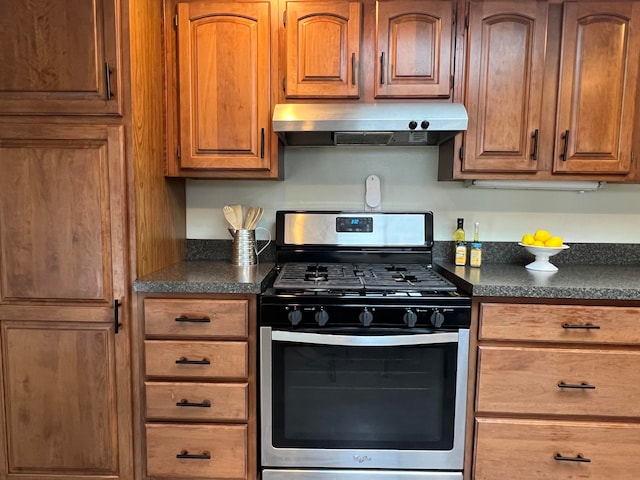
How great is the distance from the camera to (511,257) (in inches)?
80.0

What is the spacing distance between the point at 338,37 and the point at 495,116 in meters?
0.79

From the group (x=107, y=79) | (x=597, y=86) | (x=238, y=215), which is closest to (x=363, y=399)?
(x=238, y=215)

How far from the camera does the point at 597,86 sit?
1670 millimetres

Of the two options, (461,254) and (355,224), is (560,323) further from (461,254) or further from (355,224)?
(355,224)

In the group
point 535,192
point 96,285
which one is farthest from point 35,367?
point 535,192

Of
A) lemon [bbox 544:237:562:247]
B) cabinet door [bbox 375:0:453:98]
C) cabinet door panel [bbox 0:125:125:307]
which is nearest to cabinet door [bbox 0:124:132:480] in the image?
cabinet door panel [bbox 0:125:125:307]

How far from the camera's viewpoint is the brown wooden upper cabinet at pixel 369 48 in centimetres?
168

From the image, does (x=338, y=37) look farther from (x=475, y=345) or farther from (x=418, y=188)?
(x=475, y=345)

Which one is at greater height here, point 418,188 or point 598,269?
point 418,188

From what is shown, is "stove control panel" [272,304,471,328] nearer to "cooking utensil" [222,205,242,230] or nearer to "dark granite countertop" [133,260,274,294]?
"dark granite countertop" [133,260,274,294]

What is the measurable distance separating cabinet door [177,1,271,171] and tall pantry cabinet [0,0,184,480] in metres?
0.21

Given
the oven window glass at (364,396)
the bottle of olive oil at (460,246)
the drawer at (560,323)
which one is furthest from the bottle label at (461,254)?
the oven window glass at (364,396)

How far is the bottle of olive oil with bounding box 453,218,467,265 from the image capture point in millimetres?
1933

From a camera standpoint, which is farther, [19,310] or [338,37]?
[338,37]
